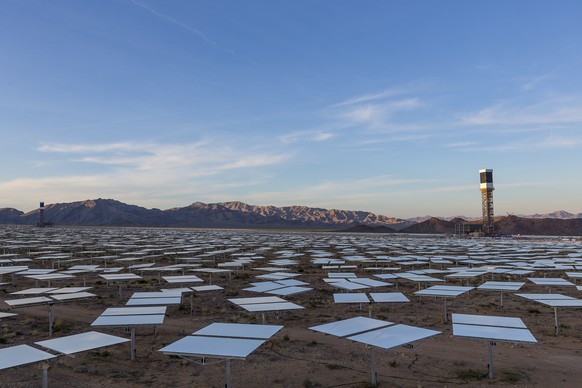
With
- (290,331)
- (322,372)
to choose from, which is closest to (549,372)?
(322,372)

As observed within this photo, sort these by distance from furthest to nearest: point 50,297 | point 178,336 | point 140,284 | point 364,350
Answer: point 140,284, point 50,297, point 178,336, point 364,350

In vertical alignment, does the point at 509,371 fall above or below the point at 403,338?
below

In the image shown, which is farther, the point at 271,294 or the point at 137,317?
the point at 271,294

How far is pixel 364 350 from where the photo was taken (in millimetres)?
11180

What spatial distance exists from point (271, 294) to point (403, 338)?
27.7 feet

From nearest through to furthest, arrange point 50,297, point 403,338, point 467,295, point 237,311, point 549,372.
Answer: point 403,338
point 549,372
point 50,297
point 237,311
point 467,295

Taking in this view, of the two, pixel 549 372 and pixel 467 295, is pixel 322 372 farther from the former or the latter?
pixel 467 295

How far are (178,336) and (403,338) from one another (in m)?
6.97

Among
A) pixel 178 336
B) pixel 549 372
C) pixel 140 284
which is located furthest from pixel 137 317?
pixel 140 284

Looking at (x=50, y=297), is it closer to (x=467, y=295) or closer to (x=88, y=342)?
(x=88, y=342)

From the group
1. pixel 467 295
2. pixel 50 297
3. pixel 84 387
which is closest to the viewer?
pixel 84 387

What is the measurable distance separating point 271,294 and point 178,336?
173 inches

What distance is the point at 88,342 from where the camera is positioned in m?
8.20

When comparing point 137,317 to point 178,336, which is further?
point 178,336
